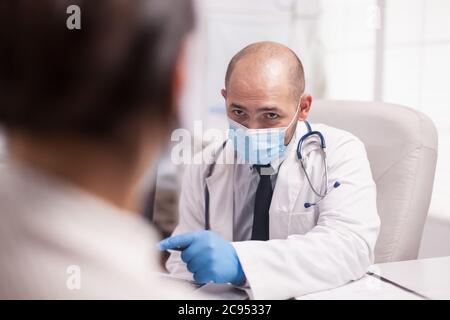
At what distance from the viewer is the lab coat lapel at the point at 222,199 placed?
1.07 metres

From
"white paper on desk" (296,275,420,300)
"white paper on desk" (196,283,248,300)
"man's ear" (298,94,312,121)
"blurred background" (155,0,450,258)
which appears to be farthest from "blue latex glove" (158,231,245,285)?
"blurred background" (155,0,450,258)

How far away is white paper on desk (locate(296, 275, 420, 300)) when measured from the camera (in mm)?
702

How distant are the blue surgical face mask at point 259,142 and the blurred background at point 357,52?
1.14ft

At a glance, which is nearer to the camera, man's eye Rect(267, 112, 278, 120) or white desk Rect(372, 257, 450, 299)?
white desk Rect(372, 257, 450, 299)

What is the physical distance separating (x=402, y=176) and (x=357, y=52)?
100 centimetres

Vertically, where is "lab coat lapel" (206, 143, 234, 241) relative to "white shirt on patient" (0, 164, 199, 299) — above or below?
below

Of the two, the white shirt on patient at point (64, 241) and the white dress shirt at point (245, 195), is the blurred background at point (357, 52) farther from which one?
the white shirt on patient at point (64, 241)

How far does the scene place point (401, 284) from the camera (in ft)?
2.49

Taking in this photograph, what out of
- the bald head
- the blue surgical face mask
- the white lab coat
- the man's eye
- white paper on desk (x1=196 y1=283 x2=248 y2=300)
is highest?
the bald head

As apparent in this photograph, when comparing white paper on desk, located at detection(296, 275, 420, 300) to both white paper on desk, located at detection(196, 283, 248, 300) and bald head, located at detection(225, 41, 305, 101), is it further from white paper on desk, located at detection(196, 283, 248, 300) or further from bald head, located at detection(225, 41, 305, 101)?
bald head, located at detection(225, 41, 305, 101)

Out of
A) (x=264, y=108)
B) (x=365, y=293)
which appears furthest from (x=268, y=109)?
(x=365, y=293)

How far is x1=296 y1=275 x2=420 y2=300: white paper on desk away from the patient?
1.24 feet
